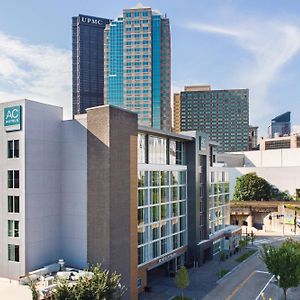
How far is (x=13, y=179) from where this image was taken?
2869 cm

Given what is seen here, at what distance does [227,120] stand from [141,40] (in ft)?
260

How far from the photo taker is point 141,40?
422ft

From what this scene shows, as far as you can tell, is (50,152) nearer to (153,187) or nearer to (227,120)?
(153,187)

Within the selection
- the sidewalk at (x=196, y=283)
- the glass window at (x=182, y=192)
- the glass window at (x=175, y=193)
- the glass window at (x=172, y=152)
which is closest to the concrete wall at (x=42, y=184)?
the sidewalk at (x=196, y=283)

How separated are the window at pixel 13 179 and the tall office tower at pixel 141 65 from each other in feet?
333

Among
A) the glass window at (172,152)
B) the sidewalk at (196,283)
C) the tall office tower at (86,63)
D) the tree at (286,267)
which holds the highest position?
the tall office tower at (86,63)

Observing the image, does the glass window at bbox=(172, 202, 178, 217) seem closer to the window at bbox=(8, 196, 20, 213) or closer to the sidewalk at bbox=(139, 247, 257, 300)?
the sidewalk at bbox=(139, 247, 257, 300)

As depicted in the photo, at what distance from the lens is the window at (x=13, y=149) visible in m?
28.7

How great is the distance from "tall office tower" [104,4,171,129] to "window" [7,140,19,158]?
3977 inches

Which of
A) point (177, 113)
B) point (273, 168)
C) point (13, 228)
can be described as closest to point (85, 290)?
point (13, 228)

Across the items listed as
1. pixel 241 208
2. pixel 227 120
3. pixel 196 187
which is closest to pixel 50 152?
pixel 196 187

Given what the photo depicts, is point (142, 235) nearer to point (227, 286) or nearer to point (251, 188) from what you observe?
point (227, 286)

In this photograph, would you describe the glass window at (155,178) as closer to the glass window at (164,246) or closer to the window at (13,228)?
the glass window at (164,246)

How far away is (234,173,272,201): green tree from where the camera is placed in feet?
288
